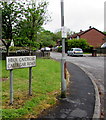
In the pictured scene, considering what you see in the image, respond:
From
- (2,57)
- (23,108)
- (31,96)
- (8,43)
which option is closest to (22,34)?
(8,43)

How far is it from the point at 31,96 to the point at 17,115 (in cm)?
131

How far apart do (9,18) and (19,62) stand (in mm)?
10648

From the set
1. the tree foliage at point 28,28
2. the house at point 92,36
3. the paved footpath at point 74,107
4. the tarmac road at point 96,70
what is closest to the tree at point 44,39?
the tree foliage at point 28,28

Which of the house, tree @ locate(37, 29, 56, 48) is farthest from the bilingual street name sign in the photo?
the house

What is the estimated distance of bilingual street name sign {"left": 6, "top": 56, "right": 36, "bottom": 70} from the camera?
4001mm

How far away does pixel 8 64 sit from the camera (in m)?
3.97

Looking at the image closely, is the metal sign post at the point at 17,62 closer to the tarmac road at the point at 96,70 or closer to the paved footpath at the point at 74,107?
the paved footpath at the point at 74,107

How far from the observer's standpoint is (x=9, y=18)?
13773 mm

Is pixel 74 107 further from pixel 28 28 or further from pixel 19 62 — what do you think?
pixel 28 28

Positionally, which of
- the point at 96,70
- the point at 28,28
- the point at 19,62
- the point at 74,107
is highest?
the point at 28,28

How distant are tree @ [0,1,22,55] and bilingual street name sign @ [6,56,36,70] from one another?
10.1m

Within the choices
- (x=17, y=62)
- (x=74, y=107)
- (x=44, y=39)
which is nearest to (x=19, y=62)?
(x=17, y=62)

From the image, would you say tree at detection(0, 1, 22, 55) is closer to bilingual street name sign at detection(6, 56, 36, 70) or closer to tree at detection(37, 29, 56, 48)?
tree at detection(37, 29, 56, 48)

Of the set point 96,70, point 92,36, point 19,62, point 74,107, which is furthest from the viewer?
point 92,36
